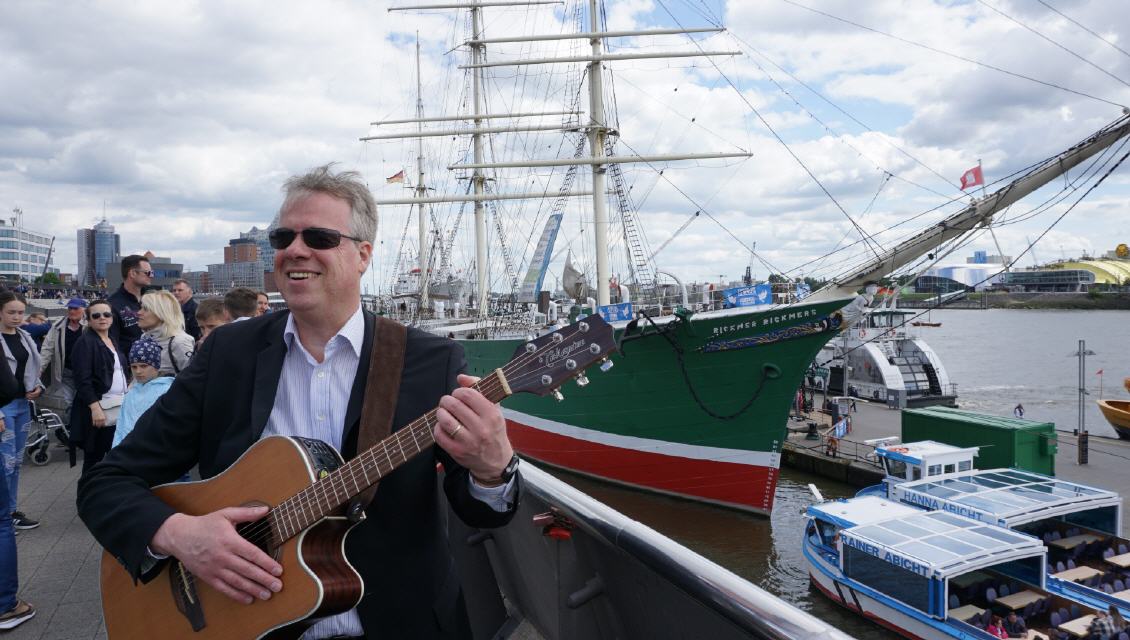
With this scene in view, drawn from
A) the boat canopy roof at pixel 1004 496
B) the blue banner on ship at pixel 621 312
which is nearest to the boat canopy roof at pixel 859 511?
the boat canopy roof at pixel 1004 496

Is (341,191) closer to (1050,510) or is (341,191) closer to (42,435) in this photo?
(42,435)

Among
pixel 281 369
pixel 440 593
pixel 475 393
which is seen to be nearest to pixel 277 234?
pixel 281 369

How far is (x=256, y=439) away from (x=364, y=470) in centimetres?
44

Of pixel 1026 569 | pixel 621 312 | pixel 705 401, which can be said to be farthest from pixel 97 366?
pixel 1026 569

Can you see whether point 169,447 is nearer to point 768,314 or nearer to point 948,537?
point 948,537

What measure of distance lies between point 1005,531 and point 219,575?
13.1 m

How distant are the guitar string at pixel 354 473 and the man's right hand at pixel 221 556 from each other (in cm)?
9

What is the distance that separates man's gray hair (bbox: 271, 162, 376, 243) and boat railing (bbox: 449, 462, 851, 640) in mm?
1031

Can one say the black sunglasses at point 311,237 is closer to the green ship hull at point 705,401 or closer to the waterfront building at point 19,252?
the green ship hull at point 705,401

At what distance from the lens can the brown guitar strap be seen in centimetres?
187

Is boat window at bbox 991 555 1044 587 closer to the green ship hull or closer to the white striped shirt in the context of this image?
the green ship hull

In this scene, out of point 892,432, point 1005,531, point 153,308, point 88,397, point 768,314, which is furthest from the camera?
point 892,432

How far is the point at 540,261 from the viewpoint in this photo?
93.6ft

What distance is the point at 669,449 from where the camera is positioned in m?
16.0
